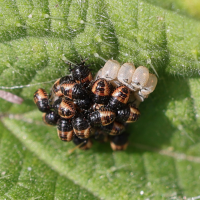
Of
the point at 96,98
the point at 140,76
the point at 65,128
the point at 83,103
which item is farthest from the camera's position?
the point at 65,128

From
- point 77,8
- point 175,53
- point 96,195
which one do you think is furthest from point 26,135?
point 175,53

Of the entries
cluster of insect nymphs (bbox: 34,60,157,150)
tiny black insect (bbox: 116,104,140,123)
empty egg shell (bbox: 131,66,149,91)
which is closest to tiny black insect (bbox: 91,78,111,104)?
cluster of insect nymphs (bbox: 34,60,157,150)

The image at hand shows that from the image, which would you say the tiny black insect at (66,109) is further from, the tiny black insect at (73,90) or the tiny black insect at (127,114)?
the tiny black insect at (127,114)

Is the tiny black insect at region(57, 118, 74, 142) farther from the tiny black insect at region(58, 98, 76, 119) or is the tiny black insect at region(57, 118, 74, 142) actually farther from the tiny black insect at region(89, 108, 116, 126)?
the tiny black insect at region(89, 108, 116, 126)

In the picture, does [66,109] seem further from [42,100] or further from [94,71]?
[94,71]

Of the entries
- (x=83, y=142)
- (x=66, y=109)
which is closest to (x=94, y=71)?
(x=66, y=109)

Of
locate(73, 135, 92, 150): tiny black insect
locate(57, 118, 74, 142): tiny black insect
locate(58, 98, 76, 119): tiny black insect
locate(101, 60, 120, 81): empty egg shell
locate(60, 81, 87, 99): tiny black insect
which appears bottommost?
locate(73, 135, 92, 150): tiny black insect
